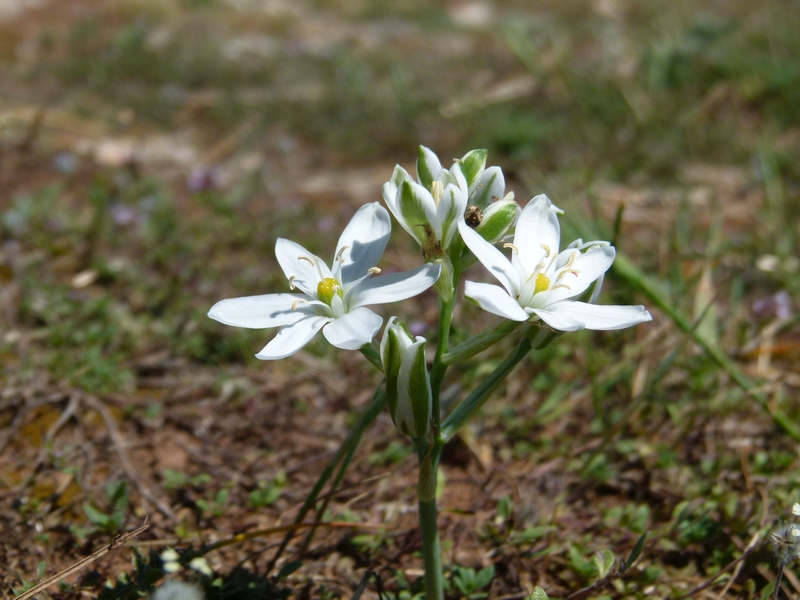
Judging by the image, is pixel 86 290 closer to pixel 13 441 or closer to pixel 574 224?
pixel 13 441

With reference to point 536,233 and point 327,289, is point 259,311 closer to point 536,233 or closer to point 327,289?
point 327,289

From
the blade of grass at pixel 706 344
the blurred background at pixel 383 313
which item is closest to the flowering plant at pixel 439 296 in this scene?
the blurred background at pixel 383 313

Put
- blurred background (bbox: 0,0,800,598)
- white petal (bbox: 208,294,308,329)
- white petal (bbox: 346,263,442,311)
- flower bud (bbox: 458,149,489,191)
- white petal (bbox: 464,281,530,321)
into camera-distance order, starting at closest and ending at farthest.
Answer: white petal (bbox: 464,281,530,321) → white petal (bbox: 346,263,442,311) → white petal (bbox: 208,294,308,329) → flower bud (bbox: 458,149,489,191) → blurred background (bbox: 0,0,800,598)

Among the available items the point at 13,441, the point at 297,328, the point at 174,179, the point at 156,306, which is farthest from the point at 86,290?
the point at 297,328

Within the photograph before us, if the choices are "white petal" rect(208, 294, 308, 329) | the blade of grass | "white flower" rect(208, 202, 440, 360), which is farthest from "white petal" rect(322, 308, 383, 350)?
the blade of grass

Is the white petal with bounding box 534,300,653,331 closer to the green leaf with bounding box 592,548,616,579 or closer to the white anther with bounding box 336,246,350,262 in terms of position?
the white anther with bounding box 336,246,350,262

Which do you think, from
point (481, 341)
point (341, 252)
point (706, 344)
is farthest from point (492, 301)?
point (706, 344)

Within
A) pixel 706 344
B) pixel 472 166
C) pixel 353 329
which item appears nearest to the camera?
pixel 353 329
